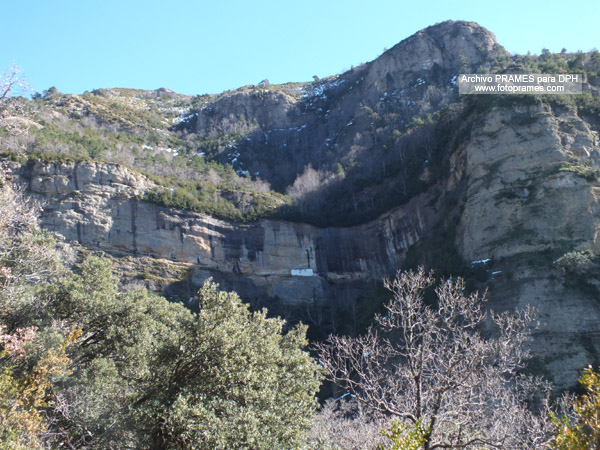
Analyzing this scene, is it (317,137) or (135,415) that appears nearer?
(135,415)

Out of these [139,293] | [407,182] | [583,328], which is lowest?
[583,328]

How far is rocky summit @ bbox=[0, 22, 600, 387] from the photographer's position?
26203 millimetres

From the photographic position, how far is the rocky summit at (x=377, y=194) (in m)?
26.2

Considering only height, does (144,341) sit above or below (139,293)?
below

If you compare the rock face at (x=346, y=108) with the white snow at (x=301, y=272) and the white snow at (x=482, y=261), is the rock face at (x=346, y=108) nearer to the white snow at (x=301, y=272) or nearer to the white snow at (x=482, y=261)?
the white snow at (x=301, y=272)

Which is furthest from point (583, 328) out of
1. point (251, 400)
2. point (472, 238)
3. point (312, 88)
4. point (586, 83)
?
point (312, 88)

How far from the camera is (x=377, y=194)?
147ft

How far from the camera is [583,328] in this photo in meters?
21.9

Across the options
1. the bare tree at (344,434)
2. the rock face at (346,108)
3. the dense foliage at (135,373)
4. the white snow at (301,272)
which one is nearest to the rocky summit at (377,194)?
the white snow at (301,272)

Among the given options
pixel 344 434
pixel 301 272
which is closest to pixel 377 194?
pixel 301 272

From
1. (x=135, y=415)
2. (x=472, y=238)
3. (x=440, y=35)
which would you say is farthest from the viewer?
(x=440, y=35)

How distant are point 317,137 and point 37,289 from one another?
57.2m

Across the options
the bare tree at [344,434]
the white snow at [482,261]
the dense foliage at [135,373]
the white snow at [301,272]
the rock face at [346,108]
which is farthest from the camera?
the rock face at [346,108]

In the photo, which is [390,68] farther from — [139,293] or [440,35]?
[139,293]
